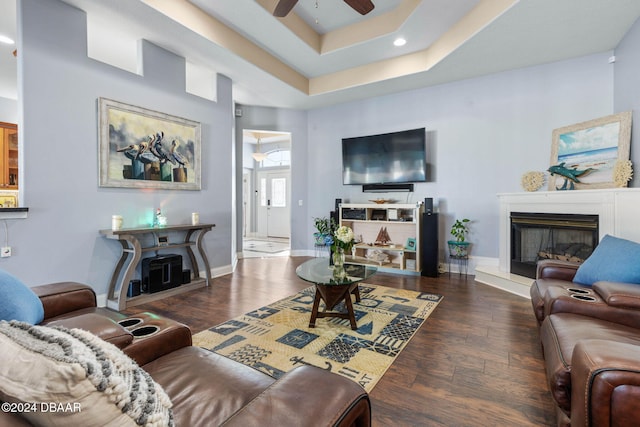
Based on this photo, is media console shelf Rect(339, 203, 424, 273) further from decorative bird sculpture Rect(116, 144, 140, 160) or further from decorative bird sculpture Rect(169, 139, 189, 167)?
decorative bird sculpture Rect(116, 144, 140, 160)

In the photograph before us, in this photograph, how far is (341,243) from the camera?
298 cm

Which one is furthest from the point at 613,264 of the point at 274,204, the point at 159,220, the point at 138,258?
the point at 274,204

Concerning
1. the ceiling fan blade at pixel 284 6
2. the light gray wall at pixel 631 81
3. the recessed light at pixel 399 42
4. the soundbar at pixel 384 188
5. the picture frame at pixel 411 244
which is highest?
the recessed light at pixel 399 42

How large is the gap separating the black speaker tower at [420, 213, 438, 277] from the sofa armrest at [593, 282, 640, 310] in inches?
106

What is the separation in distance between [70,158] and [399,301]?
3.77 m

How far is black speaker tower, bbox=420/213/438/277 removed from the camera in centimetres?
453

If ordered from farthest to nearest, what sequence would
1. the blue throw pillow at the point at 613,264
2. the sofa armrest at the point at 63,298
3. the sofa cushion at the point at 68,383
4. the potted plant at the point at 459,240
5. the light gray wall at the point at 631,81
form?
1. the potted plant at the point at 459,240
2. the light gray wall at the point at 631,81
3. the blue throw pillow at the point at 613,264
4. the sofa armrest at the point at 63,298
5. the sofa cushion at the point at 68,383

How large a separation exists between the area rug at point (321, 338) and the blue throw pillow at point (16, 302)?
116 cm

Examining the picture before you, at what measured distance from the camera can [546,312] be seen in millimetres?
1988

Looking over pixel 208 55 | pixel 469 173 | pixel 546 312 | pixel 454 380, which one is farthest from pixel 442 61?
pixel 454 380

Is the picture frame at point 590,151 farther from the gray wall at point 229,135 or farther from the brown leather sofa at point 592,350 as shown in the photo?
the brown leather sofa at point 592,350

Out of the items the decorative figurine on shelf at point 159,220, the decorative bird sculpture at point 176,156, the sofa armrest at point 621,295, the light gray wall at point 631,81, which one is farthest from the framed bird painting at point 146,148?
the light gray wall at point 631,81

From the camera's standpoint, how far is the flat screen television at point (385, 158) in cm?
482

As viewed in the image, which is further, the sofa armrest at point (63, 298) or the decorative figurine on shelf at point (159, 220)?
the decorative figurine on shelf at point (159, 220)
